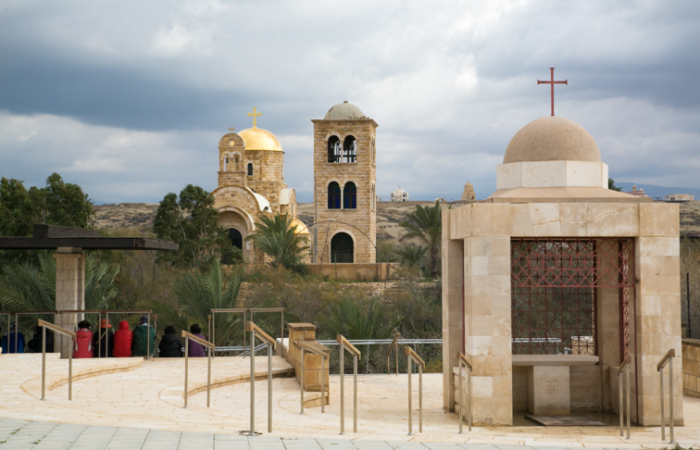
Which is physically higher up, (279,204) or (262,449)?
(279,204)

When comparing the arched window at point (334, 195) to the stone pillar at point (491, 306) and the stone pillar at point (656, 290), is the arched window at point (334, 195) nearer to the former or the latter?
the stone pillar at point (491, 306)

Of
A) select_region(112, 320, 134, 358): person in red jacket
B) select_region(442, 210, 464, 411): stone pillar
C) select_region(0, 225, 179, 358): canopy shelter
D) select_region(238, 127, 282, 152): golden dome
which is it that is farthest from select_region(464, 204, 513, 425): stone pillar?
select_region(238, 127, 282, 152): golden dome

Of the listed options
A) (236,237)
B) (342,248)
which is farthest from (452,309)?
(236,237)

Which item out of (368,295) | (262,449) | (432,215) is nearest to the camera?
(262,449)

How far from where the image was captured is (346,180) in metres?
45.1

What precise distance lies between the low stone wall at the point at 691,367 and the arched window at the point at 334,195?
3397 cm

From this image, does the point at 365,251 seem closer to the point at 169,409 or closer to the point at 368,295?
the point at 368,295

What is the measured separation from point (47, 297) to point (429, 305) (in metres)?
16.5

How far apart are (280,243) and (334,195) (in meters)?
8.61

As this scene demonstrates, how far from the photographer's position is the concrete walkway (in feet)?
18.3

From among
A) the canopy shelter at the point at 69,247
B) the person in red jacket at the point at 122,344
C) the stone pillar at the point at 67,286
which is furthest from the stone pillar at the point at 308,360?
the stone pillar at the point at 67,286

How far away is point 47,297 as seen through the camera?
19188 mm

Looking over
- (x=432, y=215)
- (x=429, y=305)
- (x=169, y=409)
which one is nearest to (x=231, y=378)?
(x=169, y=409)

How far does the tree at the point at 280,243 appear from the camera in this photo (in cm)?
3781
